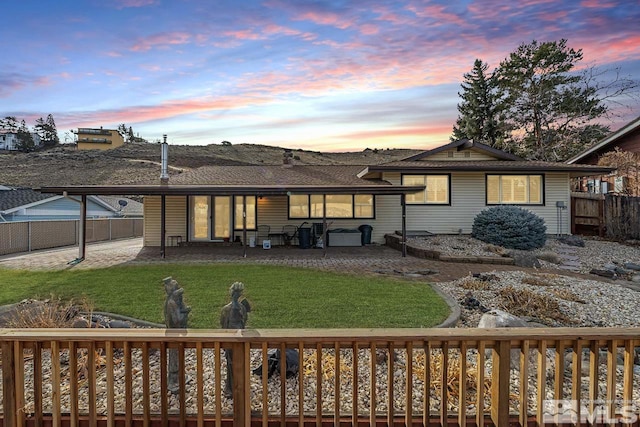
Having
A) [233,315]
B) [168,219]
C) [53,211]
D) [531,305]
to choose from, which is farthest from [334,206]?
[53,211]

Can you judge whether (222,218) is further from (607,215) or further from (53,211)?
(607,215)

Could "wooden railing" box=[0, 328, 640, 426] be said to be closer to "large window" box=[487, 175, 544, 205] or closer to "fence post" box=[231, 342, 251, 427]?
"fence post" box=[231, 342, 251, 427]

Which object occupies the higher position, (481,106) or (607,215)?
(481,106)

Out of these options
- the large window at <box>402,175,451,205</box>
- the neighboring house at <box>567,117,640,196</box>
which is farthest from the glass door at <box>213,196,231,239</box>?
the neighboring house at <box>567,117,640,196</box>

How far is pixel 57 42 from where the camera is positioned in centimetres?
1097

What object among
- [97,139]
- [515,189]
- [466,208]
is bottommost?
[466,208]

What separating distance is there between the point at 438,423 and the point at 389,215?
12.0 metres

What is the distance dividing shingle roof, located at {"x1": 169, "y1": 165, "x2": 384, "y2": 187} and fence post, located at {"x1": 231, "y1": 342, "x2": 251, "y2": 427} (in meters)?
9.83

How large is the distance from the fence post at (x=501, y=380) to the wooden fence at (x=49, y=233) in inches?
646

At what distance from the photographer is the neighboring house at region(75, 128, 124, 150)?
178ft

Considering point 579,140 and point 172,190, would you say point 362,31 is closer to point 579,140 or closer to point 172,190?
point 172,190

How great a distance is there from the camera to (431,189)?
14.4 m

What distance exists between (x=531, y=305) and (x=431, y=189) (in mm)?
8978

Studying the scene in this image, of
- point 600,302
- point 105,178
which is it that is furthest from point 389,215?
point 105,178
